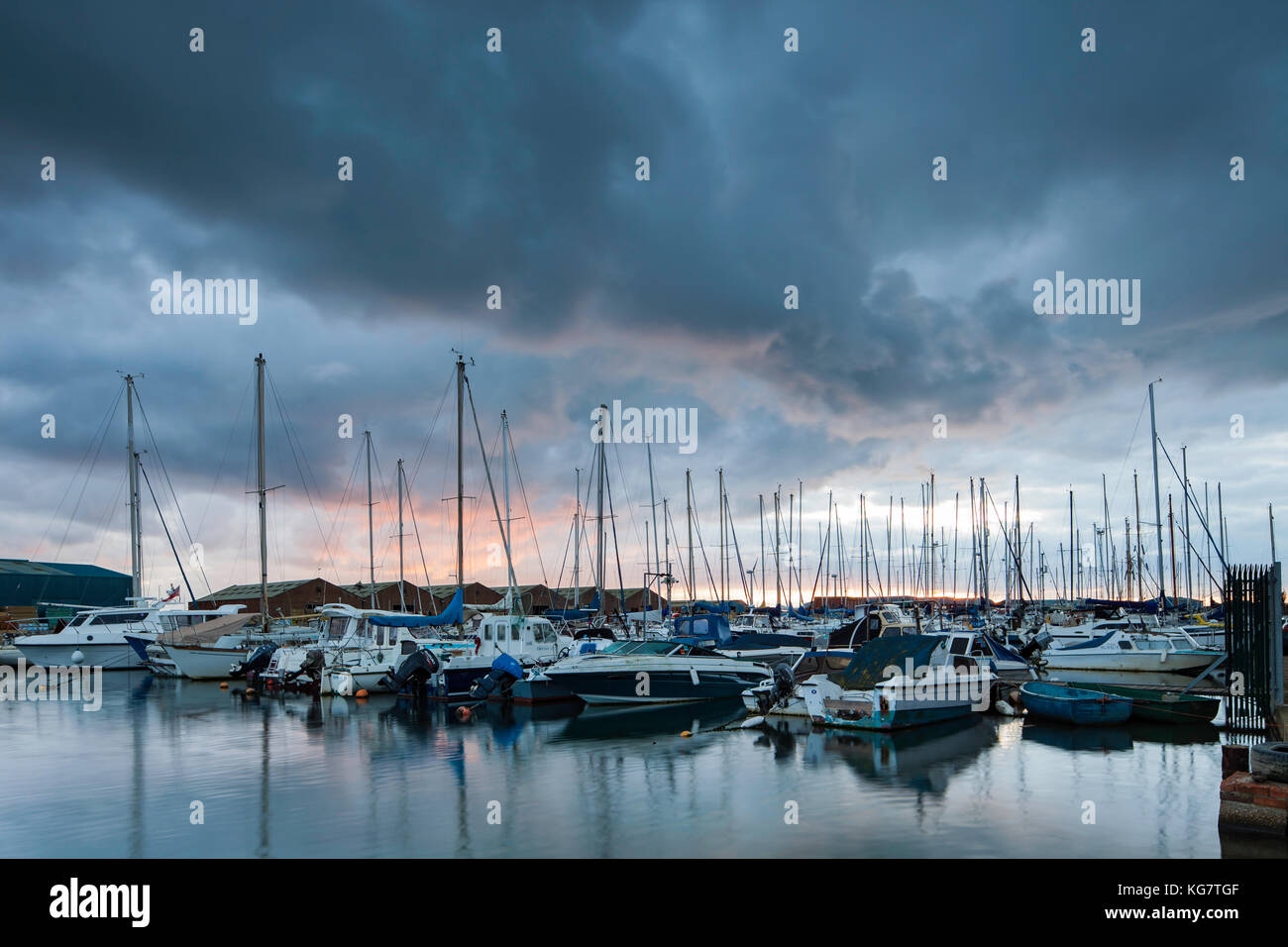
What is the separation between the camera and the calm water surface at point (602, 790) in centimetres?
1194

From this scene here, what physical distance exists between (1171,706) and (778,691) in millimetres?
10740

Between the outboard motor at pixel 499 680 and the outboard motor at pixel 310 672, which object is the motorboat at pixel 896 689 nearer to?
the outboard motor at pixel 499 680

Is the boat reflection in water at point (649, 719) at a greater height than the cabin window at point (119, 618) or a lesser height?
lesser

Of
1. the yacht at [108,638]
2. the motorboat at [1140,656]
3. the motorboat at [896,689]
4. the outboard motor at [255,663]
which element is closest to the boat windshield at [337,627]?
the outboard motor at [255,663]

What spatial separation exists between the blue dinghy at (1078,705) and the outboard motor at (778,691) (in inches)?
274

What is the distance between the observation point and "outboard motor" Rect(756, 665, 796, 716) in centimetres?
2464

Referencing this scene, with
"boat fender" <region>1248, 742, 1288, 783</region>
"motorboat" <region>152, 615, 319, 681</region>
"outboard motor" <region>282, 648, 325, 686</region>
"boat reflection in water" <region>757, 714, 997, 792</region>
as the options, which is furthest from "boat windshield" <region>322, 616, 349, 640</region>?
"boat fender" <region>1248, 742, 1288, 783</region>

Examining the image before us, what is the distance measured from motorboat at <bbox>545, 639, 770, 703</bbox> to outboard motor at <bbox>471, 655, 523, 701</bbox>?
217 centimetres

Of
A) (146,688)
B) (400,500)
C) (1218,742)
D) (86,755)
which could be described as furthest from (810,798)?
(400,500)

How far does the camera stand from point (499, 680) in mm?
31234

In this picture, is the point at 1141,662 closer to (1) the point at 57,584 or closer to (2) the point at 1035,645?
(2) the point at 1035,645

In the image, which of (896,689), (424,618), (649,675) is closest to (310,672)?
(424,618)
